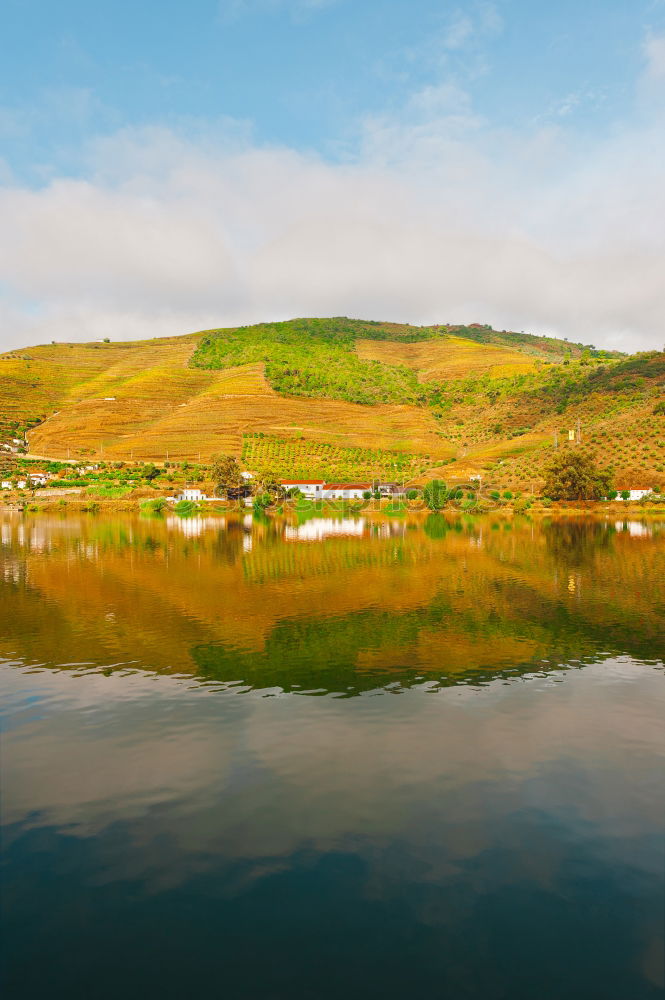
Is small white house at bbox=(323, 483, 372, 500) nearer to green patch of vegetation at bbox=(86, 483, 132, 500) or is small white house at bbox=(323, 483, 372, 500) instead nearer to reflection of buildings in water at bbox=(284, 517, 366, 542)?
reflection of buildings in water at bbox=(284, 517, 366, 542)

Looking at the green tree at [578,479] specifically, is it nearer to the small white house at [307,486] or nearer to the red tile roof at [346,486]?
the red tile roof at [346,486]

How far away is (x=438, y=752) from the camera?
1373 cm

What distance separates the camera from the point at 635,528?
72250mm

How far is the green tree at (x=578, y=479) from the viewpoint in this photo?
10075 centimetres

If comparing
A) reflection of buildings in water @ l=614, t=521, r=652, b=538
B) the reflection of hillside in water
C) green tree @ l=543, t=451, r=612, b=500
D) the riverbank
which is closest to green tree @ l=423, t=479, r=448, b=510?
the riverbank

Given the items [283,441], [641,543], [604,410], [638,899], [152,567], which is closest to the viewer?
[638,899]

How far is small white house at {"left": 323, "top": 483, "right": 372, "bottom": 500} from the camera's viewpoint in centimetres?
13440

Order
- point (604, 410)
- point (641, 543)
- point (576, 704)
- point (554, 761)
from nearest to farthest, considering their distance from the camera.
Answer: point (554, 761), point (576, 704), point (641, 543), point (604, 410)

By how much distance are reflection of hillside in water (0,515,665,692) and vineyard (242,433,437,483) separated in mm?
94122

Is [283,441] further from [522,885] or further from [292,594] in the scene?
[522,885]

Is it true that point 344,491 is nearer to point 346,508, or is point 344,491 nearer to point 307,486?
point 307,486

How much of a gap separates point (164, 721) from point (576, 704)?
1091 cm

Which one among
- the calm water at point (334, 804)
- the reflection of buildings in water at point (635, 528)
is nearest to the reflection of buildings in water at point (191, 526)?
the calm water at point (334, 804)

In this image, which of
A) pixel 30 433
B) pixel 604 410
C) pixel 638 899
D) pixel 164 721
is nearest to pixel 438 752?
pixel 638 899
